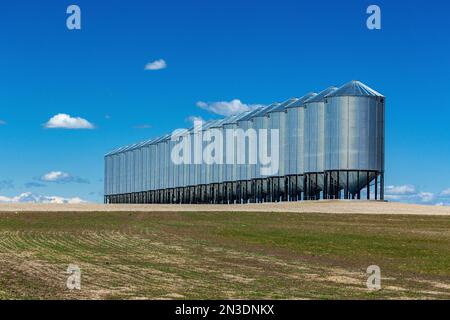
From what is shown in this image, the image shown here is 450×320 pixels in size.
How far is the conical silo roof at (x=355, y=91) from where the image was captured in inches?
3871

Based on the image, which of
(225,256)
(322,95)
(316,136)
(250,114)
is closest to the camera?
(225,256)

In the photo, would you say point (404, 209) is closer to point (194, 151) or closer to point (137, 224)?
point (137, 224)

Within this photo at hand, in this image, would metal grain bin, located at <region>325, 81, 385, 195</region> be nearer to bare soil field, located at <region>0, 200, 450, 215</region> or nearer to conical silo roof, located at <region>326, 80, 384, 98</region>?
conical silo roof, located at <region>326, 80, 384, 98</region>

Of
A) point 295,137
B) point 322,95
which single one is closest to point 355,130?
point 322,95

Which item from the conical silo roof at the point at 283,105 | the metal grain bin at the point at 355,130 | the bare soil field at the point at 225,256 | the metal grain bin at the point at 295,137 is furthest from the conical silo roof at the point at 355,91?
the bare soil field at the point at 225,256

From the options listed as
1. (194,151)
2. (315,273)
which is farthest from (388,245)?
(194,151)

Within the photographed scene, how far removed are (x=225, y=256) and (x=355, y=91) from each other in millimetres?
63404

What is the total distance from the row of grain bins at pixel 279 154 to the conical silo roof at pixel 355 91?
0.41 feet

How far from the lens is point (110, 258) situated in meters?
36.2

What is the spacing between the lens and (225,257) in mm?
38375

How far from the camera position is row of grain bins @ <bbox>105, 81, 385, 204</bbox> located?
9875 cm

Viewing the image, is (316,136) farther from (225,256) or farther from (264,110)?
(225,256)

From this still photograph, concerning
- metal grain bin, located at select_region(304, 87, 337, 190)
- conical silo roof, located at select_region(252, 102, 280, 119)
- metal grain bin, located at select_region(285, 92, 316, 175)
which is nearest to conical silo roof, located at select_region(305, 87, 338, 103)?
metal grain bin, located at select_region(304, 87, 337, 190)
